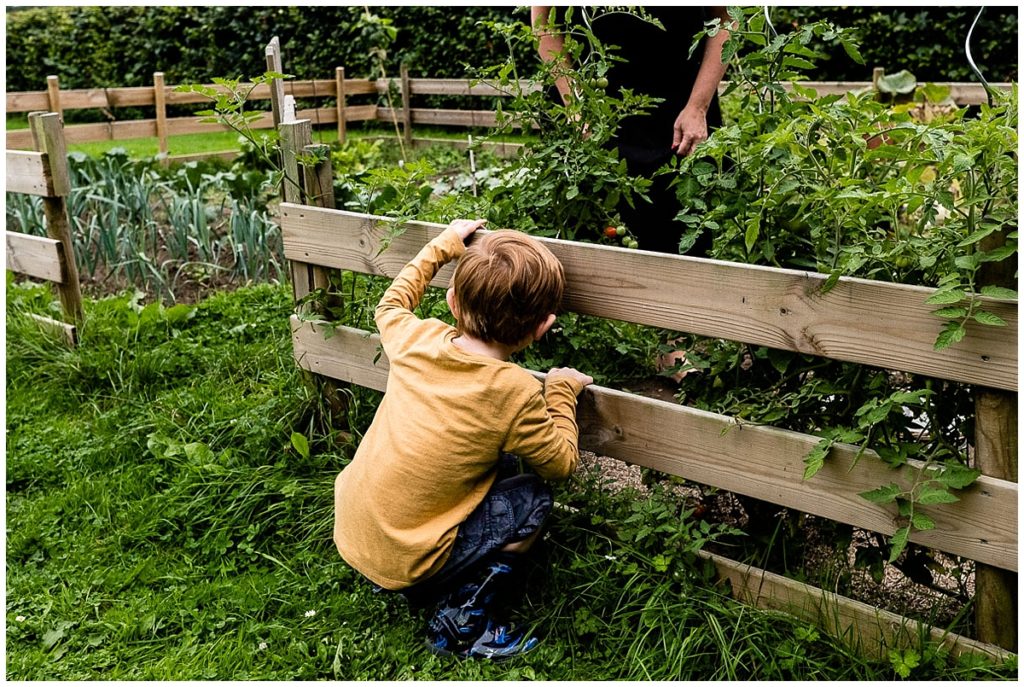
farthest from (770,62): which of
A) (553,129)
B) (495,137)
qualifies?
(495,137)

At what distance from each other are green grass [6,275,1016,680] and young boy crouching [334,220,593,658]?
0.20m

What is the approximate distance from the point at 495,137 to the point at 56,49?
57.2 ft

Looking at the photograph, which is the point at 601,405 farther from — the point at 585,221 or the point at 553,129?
the point at 553,129

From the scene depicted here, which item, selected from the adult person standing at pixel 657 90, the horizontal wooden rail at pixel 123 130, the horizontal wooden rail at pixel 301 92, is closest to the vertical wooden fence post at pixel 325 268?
the adult person standing at pixel 657 90

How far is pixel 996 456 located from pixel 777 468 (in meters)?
0.51

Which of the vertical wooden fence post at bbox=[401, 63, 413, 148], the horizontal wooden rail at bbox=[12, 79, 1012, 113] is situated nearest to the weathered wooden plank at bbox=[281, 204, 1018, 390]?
the horizontal wooden rail at bbox=[12, 79, 1012, 113]

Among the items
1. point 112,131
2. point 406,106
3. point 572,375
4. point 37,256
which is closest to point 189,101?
point 112,131

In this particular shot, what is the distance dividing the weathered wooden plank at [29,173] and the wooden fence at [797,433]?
250cm

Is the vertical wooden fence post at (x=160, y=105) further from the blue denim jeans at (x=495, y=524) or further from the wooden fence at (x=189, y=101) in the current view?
the blue denim jeans at (x=495, y=524)

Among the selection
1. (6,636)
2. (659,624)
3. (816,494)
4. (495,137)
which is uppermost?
(495,137)

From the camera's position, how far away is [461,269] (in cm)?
250

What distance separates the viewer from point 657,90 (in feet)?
11.0

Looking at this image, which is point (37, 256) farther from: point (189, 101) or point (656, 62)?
point (189, 101)

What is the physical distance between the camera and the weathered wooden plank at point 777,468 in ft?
7.10
